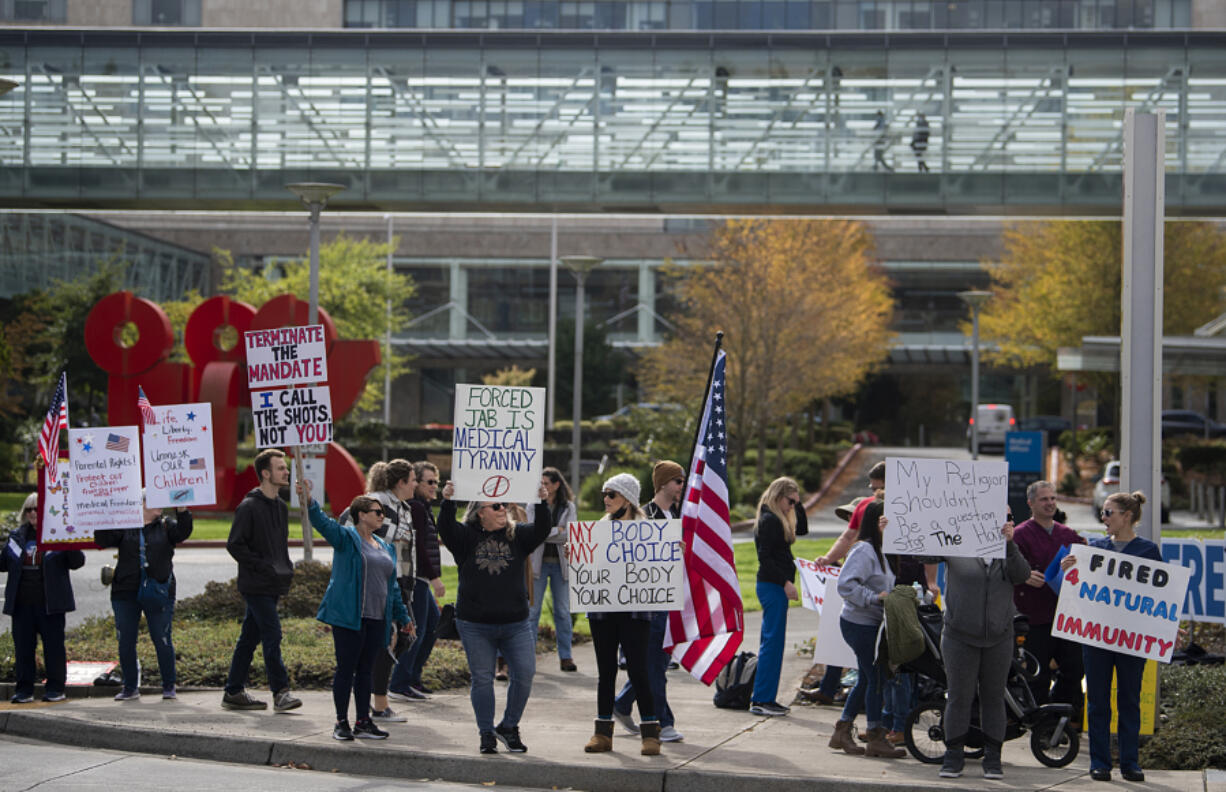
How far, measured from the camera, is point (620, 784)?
898 cm

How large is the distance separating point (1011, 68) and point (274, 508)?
2246 centimetres

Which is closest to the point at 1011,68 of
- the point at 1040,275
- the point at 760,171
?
the point at 760,171

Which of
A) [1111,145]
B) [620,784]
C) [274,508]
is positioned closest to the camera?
[620,784]

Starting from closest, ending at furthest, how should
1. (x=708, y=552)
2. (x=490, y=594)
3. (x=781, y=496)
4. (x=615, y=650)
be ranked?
(x=490, y=594)
(x=615, y=650)
(x=708, y=552)
(x=781, y=496)

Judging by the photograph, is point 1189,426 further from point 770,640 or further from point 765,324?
point 770,640

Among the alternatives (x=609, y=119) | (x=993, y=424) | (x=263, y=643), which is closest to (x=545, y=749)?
(x=263, y=643)

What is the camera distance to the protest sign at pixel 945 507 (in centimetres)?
912

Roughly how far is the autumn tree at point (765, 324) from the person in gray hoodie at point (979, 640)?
29939mm

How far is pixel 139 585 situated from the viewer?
35.7 ft

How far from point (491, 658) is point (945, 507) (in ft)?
10.2

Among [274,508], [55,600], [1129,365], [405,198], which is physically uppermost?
[405,198]

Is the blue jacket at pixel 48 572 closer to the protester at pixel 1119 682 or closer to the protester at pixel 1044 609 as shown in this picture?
the protester at pixel 1044 609

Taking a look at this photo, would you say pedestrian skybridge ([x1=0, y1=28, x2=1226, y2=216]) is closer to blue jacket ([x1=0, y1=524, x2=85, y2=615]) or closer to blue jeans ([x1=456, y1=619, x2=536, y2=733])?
blue jacket ([x1=0, y1=524, x2=85, y2=615])

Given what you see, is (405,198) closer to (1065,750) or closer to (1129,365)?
(1129,365)
